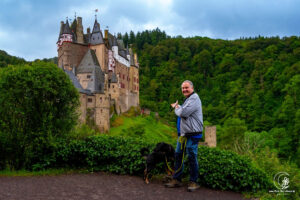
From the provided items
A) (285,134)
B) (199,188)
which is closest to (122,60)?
(285,134)

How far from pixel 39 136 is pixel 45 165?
1.00 metres

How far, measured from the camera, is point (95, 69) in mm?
43406

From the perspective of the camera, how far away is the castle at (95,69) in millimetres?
40156

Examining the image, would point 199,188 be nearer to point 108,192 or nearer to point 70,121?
point 108,192

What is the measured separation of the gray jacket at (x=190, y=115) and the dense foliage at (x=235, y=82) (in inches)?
1818

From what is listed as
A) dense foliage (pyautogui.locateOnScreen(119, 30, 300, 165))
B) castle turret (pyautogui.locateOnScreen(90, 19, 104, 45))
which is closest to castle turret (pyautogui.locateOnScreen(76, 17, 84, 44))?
castle turret (pyautogui.locateOnScreen(90, 19, 104, 45))

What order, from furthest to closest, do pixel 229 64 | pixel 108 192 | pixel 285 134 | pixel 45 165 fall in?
pixel 229 64 < pixel 285 134 < pixel 45 165 < pixel 108 192

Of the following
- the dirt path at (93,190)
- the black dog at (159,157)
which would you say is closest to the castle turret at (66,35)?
the dirt path at (93,190)

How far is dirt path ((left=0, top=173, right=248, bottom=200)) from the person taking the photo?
5.88 meters

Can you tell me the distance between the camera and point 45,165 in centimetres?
878

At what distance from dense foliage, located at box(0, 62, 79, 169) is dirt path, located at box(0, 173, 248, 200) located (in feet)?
4.64

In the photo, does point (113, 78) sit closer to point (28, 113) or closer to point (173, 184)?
point (28, 113)

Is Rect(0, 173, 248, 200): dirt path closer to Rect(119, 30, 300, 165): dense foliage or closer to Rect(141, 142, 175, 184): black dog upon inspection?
Rect(141, 142, 175, 184): black dog

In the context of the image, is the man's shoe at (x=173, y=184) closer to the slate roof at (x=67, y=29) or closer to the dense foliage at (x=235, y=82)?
the slate roof at (x=67, y=29)
